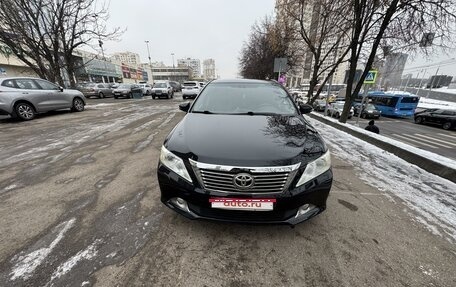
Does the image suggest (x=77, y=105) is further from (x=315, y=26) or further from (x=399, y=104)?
(x=399, y=104)

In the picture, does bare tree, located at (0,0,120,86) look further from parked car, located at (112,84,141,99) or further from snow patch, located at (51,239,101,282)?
snow patch, located at (51,239,101,282)

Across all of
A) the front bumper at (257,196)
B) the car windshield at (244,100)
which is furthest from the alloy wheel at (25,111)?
the front bumper at (257,196)

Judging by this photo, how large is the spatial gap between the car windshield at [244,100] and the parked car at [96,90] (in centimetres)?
2288

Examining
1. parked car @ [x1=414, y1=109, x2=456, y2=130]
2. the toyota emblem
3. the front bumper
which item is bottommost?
parked car @ [x1=414, y1=109, x2=456, y2=130]

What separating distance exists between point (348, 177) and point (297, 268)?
2423 mm

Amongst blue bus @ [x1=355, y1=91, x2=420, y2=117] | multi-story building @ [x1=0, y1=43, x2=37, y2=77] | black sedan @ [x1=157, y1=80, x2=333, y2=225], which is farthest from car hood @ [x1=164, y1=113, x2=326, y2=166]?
multi-story building @ [x1=0, y1=43, x2=37, y2=77]

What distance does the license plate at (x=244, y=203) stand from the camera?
72.4 inches

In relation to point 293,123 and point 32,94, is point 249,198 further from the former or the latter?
point 32,94

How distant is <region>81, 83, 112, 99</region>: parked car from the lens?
851 inches

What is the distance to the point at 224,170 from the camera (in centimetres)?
182

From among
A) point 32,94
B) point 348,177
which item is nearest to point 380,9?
point 348,177

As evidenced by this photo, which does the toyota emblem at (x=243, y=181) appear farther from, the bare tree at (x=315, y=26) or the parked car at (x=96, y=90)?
the parked car at (x=96, y=90)

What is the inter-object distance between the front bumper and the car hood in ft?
0.81

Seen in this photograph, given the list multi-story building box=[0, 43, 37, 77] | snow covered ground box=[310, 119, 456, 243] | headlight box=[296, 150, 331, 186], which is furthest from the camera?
multi-story building box=[0, 43, 37, 77]
